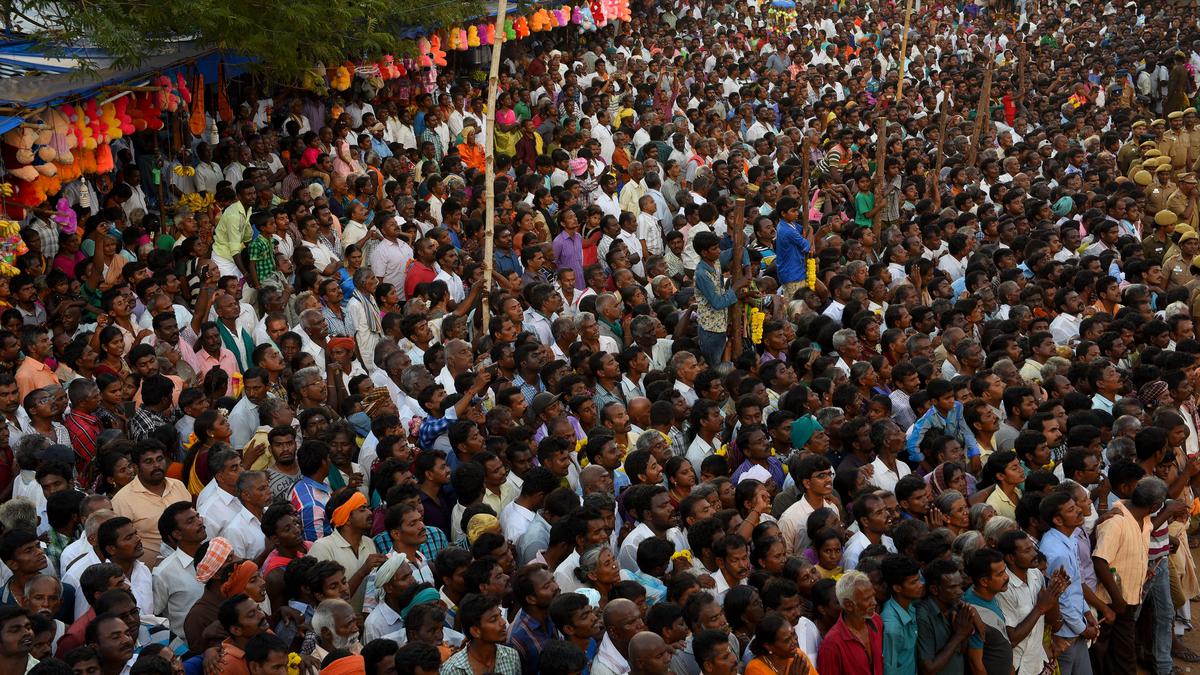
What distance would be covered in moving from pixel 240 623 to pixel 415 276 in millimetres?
5921

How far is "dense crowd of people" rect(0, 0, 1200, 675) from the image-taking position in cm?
644

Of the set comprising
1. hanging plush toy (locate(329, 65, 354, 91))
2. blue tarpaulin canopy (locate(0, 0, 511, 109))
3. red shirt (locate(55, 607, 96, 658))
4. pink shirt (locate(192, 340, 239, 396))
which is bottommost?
pink shirt (locate(192, 340, 239, 396))

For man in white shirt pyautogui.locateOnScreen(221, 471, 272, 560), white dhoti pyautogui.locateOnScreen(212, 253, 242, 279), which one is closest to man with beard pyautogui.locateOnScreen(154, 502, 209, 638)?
man in white shirt pyautogui.locateOnScreen(221, 471, 272, 560)

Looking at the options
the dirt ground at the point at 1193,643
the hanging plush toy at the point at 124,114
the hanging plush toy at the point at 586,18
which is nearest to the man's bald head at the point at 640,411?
the dirt ground at the point at 1193,643

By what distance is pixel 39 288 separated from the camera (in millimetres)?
10016

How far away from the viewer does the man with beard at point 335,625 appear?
605cm

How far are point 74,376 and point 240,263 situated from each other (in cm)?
241

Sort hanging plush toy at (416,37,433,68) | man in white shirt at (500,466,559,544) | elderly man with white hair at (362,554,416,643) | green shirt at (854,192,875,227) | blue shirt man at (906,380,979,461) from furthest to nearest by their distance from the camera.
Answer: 1. hanging plush toy at (416,37,433,68)
2. green shirt at (854,192,875,227)
3. blue shirt man at (906,380,979,461)
4. man in white shirt at (500,466,559,544)
5. elderly man with white hair at (362,554,416,643)

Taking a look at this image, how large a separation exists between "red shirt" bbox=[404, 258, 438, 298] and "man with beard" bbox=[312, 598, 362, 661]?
5627 mm

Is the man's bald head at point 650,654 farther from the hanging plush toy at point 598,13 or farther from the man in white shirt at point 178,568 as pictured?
the hanging plush toy at point 598,13

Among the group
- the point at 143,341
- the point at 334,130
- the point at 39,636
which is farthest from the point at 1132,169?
the point at 39,636

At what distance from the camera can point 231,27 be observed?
1146 cm

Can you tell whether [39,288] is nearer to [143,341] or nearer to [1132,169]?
[143,341]

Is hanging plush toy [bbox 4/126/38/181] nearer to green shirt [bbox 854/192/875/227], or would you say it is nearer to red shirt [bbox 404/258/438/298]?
red shirt [bbox 404/258/438/298]
